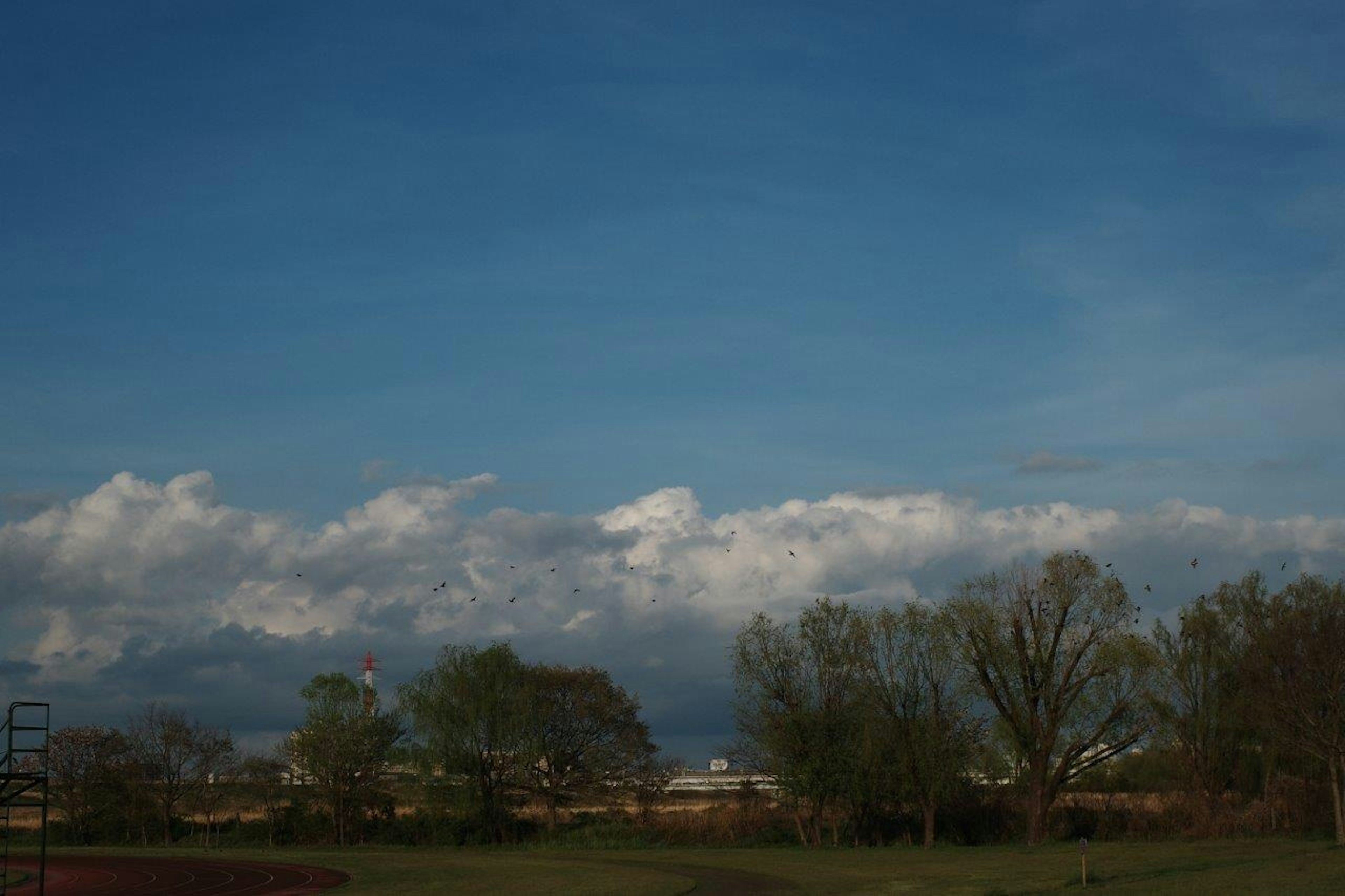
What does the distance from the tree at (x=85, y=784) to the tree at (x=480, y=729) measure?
2219 centimetres

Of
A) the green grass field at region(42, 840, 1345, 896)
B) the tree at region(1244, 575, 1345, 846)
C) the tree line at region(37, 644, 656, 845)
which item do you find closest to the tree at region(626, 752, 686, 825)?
the tree line at region(37, 644, 656, 845)

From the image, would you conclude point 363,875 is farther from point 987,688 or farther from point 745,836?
point 987,688

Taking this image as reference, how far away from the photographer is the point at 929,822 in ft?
225

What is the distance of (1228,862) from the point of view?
46.3 metres

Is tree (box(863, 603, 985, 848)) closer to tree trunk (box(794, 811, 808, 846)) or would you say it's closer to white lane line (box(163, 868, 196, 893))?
tree trunk (box(794, 811, 808, 846))

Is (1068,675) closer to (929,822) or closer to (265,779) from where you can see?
(929,822)

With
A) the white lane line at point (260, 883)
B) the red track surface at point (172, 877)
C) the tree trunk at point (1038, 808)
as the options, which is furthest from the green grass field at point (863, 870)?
the white lane line at point (260, 883)

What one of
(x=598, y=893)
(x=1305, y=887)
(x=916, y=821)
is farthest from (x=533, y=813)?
(x=1305, y=887)

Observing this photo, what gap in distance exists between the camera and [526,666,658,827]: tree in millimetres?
86188

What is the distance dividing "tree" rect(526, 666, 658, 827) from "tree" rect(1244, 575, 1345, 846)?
43.9 meters

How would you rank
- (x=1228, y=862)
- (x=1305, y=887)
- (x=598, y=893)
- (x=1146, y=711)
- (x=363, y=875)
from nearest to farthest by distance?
(x=1305, y=887) < (x=598, y=893) < (x=1228, y=862) < (x=363, y=875) < (x=1146, y=711)

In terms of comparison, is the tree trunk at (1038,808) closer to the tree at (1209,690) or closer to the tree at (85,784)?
the tree at (1209,690)

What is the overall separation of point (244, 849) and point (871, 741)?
4013 cm

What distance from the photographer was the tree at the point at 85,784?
87.9 m
